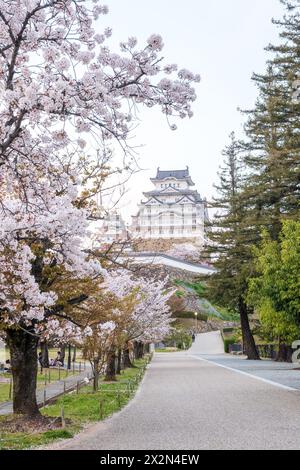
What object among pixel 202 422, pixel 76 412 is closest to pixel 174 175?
pixel 76 412

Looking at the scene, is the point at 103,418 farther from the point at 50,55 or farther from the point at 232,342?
the point at 232,342

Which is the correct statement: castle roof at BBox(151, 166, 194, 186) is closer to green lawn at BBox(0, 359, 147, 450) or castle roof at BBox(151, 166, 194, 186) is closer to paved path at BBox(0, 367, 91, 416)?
paved path at BBox(0, 367, 91, 416)

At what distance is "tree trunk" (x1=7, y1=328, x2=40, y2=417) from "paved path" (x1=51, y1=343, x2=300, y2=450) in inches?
69.5

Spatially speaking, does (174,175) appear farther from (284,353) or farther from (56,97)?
(56,97)

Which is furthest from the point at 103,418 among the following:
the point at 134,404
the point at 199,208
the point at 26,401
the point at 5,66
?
the point at 199,208

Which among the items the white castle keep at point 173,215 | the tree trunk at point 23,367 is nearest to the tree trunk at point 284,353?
the tree trunk at point 23,367

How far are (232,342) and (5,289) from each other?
4610 centimetres

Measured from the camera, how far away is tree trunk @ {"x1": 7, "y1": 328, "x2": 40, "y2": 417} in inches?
496

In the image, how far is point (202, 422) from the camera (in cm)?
1135

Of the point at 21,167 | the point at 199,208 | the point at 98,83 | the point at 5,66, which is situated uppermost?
the point at 199,208

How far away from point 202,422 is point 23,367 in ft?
13.0

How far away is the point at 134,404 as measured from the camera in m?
15.3

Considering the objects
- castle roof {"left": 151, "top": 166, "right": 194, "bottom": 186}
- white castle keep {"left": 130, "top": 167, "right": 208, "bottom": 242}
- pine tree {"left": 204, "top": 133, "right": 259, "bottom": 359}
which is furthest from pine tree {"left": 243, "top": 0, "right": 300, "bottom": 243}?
castle roof {"left": 151, "top": 166, "right": 194, "bottom": 186}
